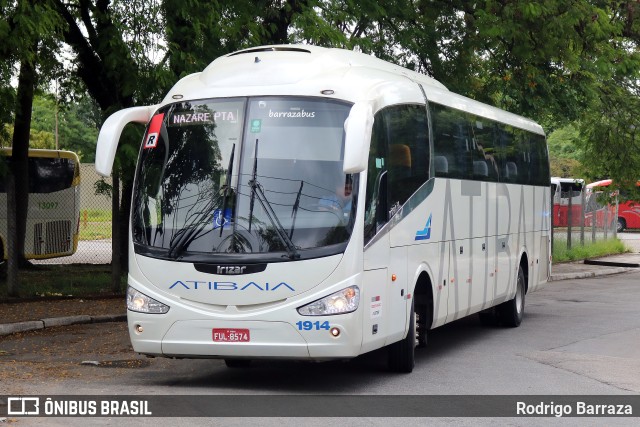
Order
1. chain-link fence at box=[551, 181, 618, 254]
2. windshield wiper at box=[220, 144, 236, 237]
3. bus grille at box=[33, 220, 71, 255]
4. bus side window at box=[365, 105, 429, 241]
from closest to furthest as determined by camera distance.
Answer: windshield wiper at box=[220, 144, 236, 237] < bus side window at box=[365, 105, 429, 241] < bus grille at box=[33, 220, 71, 255] < chain-link fence at box=[551, 181, 618, 254]

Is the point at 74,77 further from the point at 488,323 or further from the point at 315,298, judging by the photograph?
the point at 315,298

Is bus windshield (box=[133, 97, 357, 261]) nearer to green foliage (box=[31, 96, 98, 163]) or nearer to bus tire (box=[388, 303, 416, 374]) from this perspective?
bus tire (box=[388, 303, 416, 374])

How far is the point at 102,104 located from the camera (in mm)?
19906

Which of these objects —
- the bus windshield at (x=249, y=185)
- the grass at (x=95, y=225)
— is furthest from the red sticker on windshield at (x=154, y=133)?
the grass at (x=95, y=225)

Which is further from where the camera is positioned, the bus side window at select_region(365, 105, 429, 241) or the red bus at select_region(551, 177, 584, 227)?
the red bus at select_region(551, 177, 584, 227)

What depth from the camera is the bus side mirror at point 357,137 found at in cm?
970

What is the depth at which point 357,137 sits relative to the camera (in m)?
9.82

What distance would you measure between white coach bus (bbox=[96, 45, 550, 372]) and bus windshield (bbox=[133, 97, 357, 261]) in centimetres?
1

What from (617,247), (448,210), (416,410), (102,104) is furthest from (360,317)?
(617,247)

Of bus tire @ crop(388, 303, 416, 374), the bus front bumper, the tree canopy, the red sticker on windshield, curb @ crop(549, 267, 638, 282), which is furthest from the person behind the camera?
curb @ crop(549, 267, 638, 282)

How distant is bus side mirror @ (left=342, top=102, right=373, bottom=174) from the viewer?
970 cm

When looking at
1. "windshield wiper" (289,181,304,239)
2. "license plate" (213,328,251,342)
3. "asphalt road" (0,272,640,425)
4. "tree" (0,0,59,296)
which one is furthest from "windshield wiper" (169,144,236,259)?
"tree" (0,0,59,296)

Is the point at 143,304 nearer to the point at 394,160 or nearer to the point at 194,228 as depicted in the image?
the point at 194,228

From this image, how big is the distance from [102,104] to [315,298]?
10.9 meters
